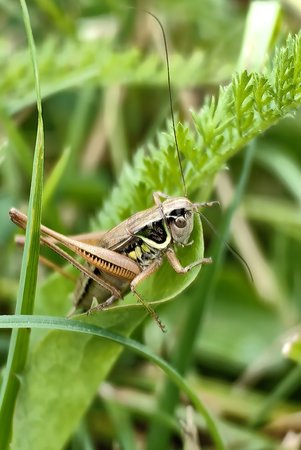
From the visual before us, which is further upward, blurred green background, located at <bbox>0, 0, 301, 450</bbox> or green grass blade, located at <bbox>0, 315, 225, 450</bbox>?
blurred green background, located at <bbox>0, 0, 301, 450</bbox>

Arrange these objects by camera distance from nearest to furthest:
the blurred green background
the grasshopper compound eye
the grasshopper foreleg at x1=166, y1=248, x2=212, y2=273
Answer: the grasshopper foreleg at x1=166, y1=248, x2=212, y2=273
the grasshopper compound eye
the blurred green background

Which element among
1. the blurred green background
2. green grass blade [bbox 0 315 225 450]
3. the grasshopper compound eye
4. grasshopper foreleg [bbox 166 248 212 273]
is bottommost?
green grass blade [bbox 0 315 225 450]

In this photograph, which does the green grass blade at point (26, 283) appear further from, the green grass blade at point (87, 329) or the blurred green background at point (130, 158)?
the blurred green background at point (130, 158)

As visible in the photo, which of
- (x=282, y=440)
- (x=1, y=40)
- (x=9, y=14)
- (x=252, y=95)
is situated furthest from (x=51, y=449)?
(x=9, y=14)

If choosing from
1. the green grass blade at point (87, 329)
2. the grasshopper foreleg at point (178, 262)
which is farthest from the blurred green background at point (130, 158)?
the grasshopper foreleg at point (178, 262)

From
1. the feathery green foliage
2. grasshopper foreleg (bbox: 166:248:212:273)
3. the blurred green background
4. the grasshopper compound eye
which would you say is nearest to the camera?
the feathery green foliage

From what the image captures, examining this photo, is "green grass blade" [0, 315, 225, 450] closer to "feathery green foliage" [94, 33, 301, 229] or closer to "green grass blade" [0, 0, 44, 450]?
"green grass blade" [0, 0, 44, 450]

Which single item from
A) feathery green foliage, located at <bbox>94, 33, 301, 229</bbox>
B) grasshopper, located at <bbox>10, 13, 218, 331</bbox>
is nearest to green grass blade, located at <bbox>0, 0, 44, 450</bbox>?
grasshopper, located at <bbox>10, 13, 218, 331</bbox>
